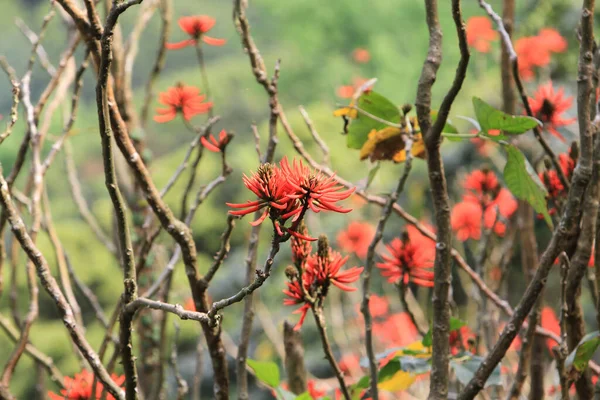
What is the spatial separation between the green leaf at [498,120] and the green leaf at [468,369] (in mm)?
178

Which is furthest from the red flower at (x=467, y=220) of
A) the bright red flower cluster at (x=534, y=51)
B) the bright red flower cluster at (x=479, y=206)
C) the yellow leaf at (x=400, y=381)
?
the bright red flower cluster at (x=534, y=51)

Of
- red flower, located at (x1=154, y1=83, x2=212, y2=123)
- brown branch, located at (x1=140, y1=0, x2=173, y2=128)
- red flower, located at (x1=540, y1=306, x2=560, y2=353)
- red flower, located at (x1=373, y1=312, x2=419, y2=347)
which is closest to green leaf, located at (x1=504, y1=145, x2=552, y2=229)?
red flower, located at (x1=154, y1=83, x2=212, y2=123)

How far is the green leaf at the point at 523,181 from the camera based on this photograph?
0.50m

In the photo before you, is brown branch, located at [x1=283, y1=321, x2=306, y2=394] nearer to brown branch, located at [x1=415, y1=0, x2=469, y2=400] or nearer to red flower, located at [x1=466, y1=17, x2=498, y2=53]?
brown branch, located at [x1=415, y1=0, x2=469, y2=400]

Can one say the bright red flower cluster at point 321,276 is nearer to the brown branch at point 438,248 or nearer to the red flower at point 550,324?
the brown branch at point 438,248

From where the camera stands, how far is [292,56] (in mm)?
5133

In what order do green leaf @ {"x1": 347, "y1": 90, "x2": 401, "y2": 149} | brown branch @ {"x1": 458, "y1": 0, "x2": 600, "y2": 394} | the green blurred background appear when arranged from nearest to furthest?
brown branch @ {"x1": 458, "y1": 0, "x2": 600, "y2": 394} < green leaf @ {"x1": 347, "y1": 90, "x2": 401, "y2": 149} < the green blurred background

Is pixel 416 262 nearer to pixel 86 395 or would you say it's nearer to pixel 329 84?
pixel 86 395

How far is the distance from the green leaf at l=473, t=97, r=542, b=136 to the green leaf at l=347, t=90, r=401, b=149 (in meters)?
0.09

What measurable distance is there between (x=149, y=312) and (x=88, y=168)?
4.35 metres

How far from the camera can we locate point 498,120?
49 cm

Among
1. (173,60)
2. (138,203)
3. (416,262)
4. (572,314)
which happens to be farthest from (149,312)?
(173,60)

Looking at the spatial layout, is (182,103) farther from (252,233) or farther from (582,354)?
(582,354)

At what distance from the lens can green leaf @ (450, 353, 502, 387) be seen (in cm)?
50
